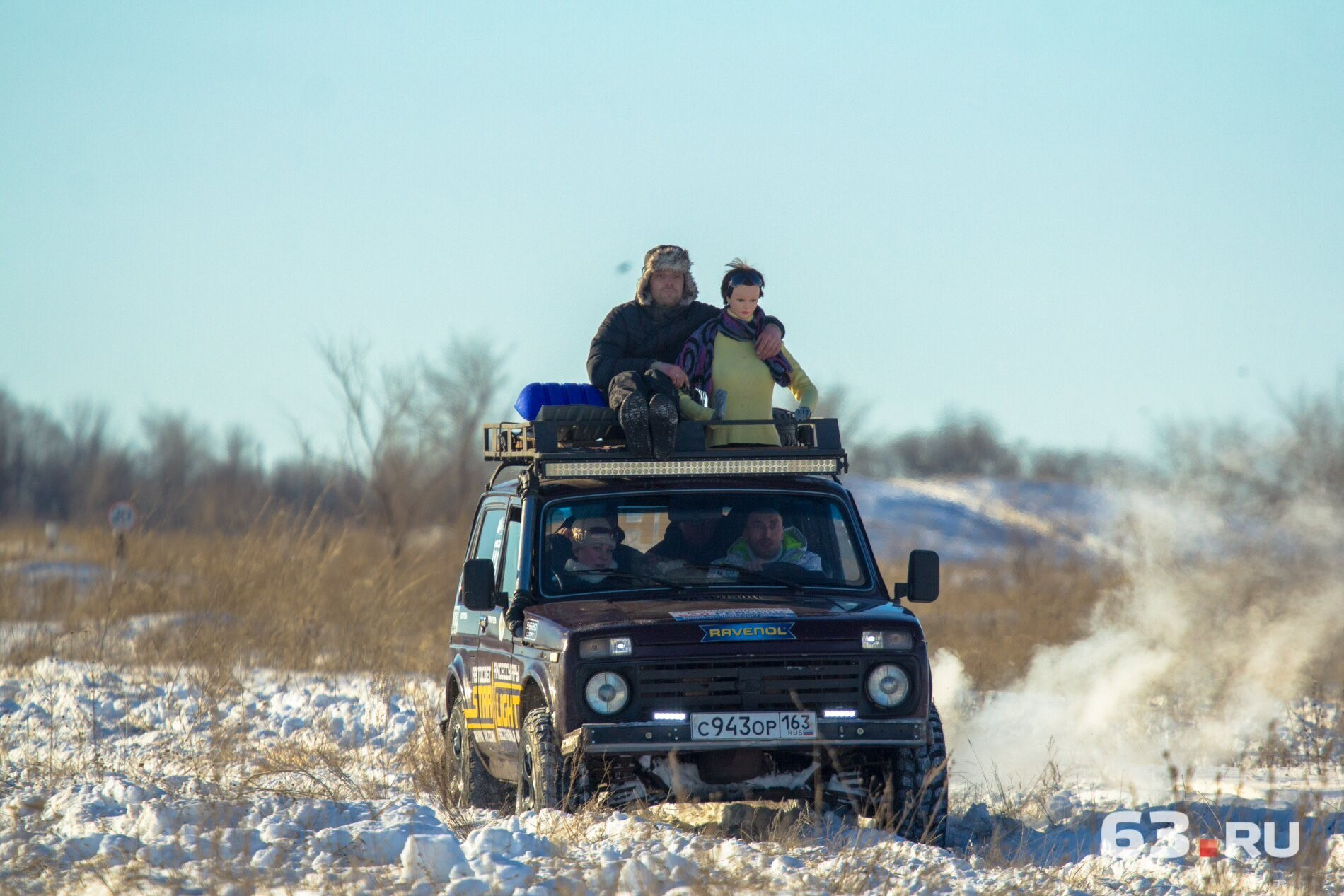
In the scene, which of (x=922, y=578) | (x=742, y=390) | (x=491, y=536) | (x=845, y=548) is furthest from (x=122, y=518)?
(x=922, y=578)

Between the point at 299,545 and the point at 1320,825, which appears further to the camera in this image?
the point at 299,545

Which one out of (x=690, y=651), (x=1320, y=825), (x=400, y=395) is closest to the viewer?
(x=1320, y=825)

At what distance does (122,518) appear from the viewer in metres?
19.6

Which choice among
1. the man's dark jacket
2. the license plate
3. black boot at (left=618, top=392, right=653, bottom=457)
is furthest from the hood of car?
the man's dark jacket

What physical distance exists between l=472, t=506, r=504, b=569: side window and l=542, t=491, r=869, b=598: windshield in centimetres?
76

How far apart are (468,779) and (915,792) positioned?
2935mm

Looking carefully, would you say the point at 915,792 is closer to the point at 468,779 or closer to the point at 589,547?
the point at 589,547

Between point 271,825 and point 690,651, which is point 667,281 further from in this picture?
point 271,825

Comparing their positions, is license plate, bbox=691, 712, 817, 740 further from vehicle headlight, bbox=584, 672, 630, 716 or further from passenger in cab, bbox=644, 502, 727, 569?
passenger in cab, bbox=644, 502, 727, 569

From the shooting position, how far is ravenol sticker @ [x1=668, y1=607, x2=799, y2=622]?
24.0 feet

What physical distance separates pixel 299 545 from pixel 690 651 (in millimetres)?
11518

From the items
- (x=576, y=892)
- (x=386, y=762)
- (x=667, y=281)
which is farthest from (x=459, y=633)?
(x=576, y=892)

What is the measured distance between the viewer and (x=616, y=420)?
29.3ft

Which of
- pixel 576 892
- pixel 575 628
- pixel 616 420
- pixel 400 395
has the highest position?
pixel 400 395
